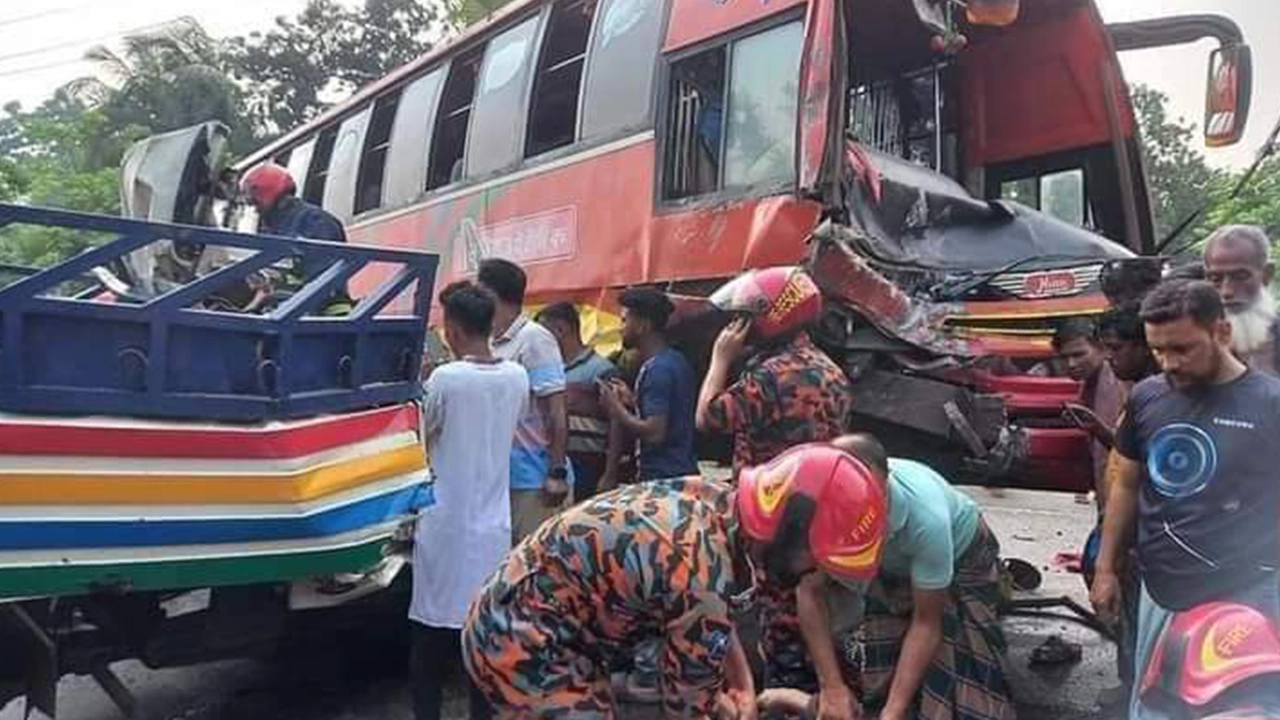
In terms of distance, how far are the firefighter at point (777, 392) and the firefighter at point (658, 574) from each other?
1.12 m

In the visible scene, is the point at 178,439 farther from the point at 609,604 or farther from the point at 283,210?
the point at 283,210

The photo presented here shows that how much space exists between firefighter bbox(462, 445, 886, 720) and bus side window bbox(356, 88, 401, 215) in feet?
21.1

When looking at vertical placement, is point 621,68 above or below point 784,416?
above

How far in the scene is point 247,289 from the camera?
3645 millimetres

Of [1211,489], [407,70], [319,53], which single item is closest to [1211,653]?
[1211,489]

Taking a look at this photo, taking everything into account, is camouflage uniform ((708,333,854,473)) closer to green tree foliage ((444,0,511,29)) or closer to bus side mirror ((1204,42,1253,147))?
bus side mirror ((1204,42,1253,147))

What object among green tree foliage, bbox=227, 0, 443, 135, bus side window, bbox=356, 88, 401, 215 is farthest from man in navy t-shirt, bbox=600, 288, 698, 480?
green tree foliage, bbox=227, 0, 443, 135

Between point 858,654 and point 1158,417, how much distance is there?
1.11m

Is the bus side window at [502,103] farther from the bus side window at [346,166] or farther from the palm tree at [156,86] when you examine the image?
the palm tree at [156,86]

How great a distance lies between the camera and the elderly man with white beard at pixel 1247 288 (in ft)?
10.5

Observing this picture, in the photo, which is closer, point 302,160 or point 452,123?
point 452,123

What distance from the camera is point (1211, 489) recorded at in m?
2.63

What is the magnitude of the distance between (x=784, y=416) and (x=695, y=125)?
1.86 m

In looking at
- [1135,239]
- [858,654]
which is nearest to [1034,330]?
[858,654]
